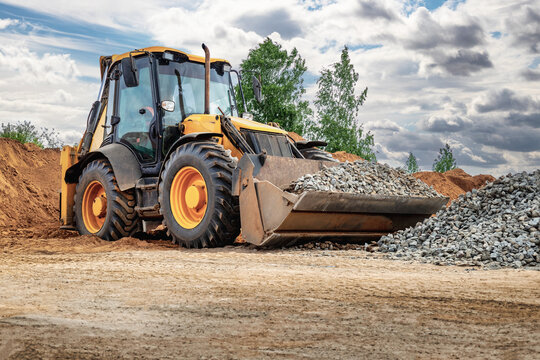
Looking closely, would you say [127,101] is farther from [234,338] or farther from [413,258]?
[234,338]

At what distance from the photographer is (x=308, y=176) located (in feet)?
26.3

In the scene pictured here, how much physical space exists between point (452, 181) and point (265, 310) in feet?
56.1

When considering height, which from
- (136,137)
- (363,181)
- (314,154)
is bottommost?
(363,181)

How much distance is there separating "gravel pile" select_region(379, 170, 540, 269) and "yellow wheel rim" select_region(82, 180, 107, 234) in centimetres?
475

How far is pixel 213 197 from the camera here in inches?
320

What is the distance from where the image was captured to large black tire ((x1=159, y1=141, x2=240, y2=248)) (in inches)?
320

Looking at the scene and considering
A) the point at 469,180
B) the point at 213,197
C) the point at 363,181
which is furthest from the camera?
the point at 469,180

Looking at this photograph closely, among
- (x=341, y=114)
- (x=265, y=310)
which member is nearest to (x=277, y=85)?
(x=341, y=114)

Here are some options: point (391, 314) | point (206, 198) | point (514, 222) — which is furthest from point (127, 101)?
point (391, 314)

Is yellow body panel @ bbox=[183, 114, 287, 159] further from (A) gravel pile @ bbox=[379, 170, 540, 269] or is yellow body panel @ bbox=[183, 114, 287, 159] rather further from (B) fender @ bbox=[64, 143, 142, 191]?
(A) gravel pile @ bbox=[379, 170, 540, 269]

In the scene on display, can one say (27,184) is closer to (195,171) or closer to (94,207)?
(94,207)

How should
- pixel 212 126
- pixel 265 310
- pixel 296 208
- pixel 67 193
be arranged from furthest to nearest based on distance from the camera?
1. pixel 67 193
2. pixel 212 126
3. pixel 296 208
4. pixel 265 310

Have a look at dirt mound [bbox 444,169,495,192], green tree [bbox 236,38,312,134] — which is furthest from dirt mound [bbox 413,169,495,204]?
green tree [bbox 236,38,312,134]

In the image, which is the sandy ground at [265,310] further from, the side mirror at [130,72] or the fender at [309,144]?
the fender at [309,144]
